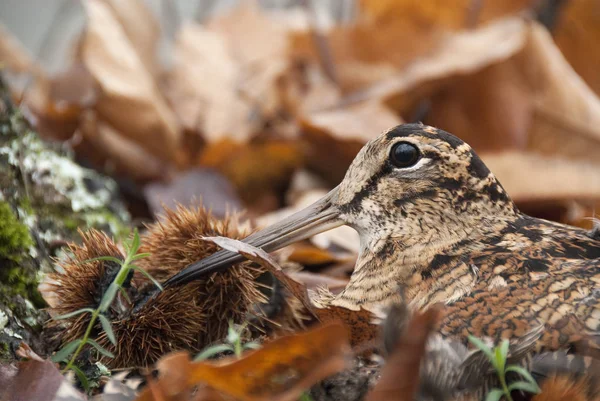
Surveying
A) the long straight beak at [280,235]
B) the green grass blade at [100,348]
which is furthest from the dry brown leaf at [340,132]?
the green grass blade at [100,348]

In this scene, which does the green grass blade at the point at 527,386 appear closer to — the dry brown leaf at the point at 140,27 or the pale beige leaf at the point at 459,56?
the pale beige leaf at the point at 459,56

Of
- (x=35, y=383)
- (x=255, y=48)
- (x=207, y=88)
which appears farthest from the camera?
(x=255, y=48)

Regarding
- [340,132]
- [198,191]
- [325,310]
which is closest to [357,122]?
[340,132]

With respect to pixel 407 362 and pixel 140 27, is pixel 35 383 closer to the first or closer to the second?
pixel 407 362

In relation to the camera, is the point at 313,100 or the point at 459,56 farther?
the point at 313,100

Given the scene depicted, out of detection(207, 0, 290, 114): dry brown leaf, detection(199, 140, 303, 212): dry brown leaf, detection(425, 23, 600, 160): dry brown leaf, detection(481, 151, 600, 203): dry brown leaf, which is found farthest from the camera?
detection(207, 0, 290, 114): dry brown leaf

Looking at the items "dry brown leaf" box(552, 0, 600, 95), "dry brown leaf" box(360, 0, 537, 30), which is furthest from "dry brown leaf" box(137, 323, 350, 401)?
"dry brown leaf" box(360, 0, 537, 30)

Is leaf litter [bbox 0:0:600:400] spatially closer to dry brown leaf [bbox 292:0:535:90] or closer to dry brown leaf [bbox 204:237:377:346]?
dry brown leaf [bbox 292:0:535:90]
